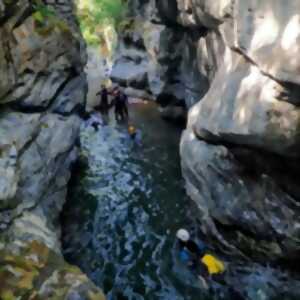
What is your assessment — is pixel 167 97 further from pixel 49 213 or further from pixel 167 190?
pixel 49 213

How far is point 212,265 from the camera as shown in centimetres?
1248

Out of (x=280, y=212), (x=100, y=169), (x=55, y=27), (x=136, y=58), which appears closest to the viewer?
(x=280, y=212)

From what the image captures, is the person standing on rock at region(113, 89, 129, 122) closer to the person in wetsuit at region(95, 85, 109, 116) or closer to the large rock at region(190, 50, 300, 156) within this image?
the person in wetsuit at region(95, 85, 109, 116)

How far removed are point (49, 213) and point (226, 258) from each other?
5584 millimetres

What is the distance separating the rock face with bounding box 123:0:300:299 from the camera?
31.9 feet

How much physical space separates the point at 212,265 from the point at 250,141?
12.8 feet

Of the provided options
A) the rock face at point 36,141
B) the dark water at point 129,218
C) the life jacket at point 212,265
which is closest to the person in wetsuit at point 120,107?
the dark water at point 129,218

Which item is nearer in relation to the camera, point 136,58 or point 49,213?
point 49,213

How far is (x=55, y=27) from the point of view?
57.1 ft

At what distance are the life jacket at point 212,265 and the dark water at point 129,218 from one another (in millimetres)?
567

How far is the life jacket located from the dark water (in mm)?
567

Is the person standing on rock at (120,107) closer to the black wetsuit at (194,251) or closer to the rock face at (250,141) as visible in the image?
the rock face at (250,141)

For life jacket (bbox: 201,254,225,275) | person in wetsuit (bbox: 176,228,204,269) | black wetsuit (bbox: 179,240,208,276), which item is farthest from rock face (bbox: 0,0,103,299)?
life jacket (bbox: 201,254,225,275)

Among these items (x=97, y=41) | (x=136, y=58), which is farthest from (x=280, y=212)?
(x=97, y=41)
